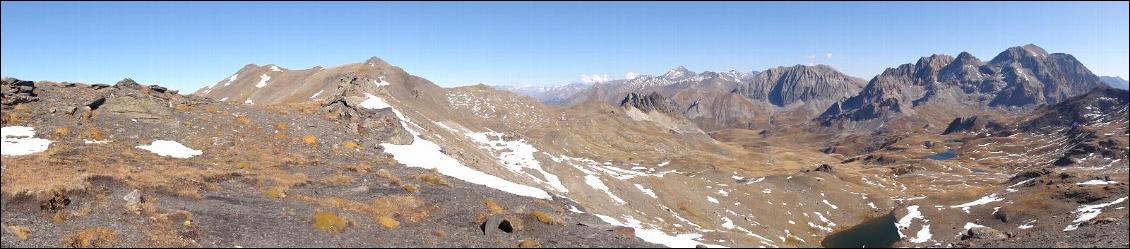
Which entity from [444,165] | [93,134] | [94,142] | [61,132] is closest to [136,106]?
[93,134]

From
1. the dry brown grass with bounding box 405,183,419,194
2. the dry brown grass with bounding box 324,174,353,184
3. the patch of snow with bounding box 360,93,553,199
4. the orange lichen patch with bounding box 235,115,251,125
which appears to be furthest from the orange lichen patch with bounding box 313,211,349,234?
the orange lichen patch with bounding box 235,115,251,125

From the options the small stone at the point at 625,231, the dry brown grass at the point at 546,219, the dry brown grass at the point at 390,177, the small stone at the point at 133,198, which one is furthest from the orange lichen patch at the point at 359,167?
the small stone at the point at 625,231

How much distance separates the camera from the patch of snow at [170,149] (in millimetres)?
41938

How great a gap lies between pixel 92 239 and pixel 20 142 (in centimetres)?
2527

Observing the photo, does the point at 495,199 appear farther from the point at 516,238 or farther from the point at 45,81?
the point at 45,81

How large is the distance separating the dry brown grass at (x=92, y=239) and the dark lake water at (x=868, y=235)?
97.2 meters

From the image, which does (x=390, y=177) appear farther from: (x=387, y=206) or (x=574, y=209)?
(x=574, y=209)

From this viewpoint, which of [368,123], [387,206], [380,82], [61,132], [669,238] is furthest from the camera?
[380,82]

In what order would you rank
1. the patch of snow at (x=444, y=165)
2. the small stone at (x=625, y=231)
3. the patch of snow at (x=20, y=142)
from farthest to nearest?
1. the patch of snow at (x=444, y=165)
2. the patch of snow at (x=20, y=142)
3. the small stone at (x=625, y=231)

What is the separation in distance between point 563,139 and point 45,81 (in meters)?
141

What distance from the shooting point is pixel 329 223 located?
87.3 ft

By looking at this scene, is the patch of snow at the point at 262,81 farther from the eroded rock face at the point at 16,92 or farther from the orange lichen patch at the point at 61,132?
the orange lichen patch at the point at 61,132

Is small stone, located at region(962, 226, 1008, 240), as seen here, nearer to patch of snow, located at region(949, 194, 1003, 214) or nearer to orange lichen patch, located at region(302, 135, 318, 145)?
orange lichen patch, located at region(302, 135, 318, 145)

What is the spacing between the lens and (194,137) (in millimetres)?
46312
